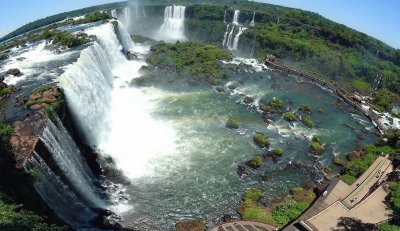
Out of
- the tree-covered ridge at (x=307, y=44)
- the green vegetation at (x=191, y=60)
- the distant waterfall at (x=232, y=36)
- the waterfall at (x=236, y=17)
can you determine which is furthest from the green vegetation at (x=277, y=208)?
the waterfall at (x=236, y=17)

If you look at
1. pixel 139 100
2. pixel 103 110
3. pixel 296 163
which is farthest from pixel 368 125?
pixel 103 110

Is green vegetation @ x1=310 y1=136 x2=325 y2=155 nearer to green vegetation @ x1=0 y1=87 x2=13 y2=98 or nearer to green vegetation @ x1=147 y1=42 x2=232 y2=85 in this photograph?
green vegetation @ x1=147 y1=42 x2=232 y2=85

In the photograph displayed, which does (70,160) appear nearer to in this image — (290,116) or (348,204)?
(348,204)

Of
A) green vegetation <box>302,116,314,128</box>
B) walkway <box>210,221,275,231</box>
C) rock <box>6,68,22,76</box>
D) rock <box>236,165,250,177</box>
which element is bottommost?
rock <box>236,165,250,177</box>

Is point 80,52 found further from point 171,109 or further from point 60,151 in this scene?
point 60,151

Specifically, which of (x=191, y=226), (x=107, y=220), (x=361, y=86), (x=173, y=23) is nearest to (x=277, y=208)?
(x=191, y=226)

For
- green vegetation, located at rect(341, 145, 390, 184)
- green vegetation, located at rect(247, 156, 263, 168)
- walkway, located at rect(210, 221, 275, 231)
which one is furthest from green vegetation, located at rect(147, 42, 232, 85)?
walkway, located at rect(210, 221, 275, 231)
